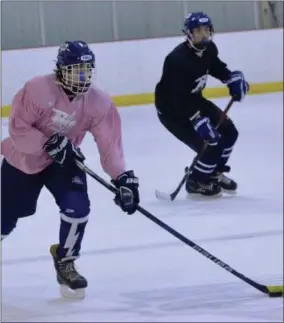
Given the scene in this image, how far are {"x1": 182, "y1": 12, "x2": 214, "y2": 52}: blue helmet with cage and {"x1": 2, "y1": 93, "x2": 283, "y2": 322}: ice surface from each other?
563 mm

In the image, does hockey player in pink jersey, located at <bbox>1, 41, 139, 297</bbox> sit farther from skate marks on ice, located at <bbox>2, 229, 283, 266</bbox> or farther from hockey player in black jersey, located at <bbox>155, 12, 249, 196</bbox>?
hockey player in black jersey, located at <bbox>155, 12, 249, 196</bbox>

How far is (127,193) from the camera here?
2420 millimetres

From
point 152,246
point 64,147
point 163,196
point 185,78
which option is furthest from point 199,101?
point 64,147

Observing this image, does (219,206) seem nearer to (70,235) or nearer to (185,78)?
(185,78)

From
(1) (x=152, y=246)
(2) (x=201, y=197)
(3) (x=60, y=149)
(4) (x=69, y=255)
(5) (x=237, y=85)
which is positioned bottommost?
(2) (x=201, y=197)

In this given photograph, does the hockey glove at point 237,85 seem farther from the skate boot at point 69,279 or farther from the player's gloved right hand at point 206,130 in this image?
the skate boot at point 69,279

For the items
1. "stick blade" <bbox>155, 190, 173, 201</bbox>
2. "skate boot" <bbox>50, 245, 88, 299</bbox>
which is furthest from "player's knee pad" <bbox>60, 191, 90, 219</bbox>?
"stick blade" <bbox>155, 190, 173, 201</bbox>

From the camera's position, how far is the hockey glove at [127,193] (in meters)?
2.42

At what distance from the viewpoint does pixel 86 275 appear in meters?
2.71

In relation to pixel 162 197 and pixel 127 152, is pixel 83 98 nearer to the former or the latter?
pixel 162 197

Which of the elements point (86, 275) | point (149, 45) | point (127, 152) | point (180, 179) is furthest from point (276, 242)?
point (149, 45)

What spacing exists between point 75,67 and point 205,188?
1634mm

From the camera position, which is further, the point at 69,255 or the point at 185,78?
the point at 185,78

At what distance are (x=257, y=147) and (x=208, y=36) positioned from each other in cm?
156
